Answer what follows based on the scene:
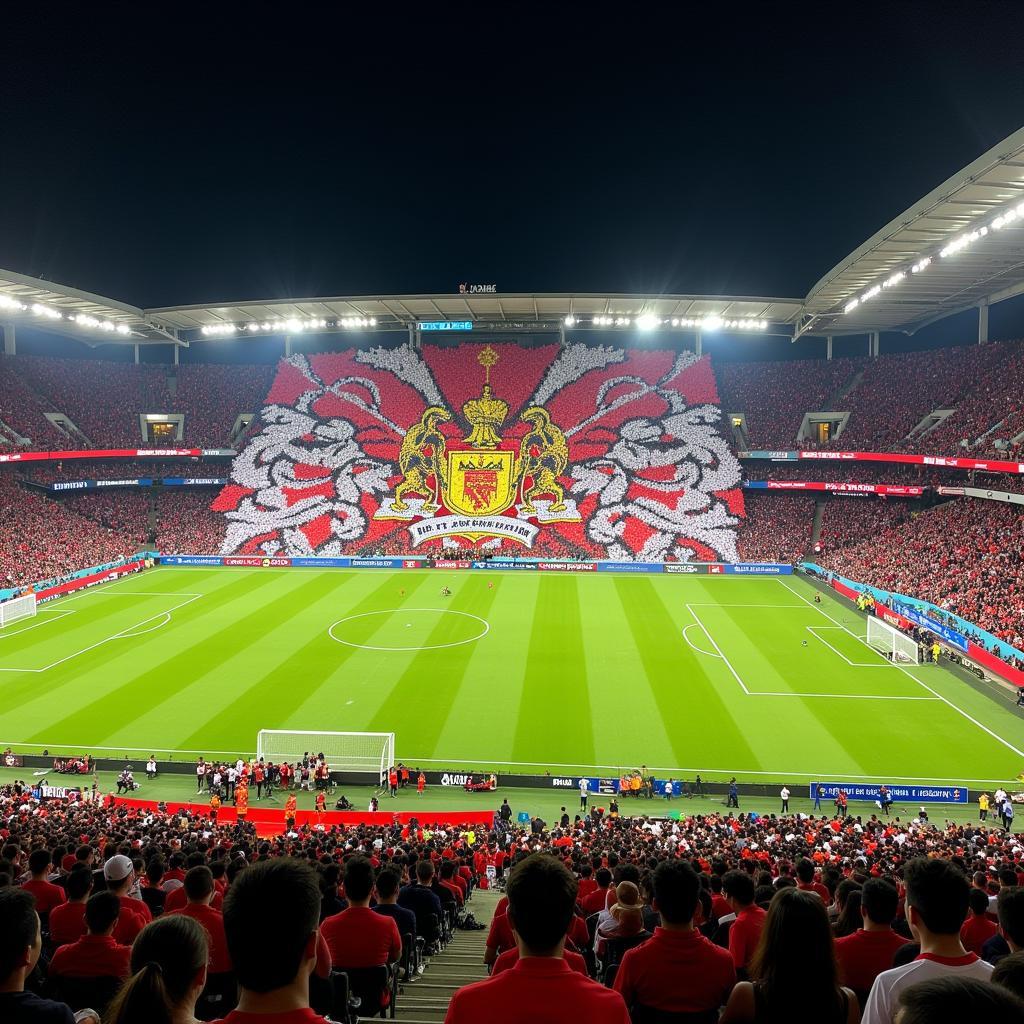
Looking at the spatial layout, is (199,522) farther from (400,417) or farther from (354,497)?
(400,417)

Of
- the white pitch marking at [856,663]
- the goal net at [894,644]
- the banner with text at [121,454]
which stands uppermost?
the banner with text at [121,454]

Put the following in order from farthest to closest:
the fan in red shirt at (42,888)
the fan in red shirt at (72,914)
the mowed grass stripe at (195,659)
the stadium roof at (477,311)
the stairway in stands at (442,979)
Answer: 1. the stadium roof at (477,311)
2. the mowed grass stripe at (195,659)
3. the fan in red shirt at (42,888)
4. the stairway in stands at (442,979)
5. the fan in red shirt at (72,914)

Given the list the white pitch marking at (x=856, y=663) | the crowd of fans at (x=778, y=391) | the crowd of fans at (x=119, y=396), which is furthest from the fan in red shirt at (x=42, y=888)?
the crowd of fans at (x=778, y=391)

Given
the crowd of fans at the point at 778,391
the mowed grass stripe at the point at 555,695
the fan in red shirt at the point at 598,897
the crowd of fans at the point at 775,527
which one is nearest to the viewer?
the fan in red shirt at the point at 598,897

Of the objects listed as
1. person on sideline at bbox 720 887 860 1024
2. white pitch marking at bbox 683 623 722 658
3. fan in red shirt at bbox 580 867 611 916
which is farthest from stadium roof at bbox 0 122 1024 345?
person on sideline at bbox 720 887 860 1024

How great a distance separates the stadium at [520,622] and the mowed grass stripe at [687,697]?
8.9 inches

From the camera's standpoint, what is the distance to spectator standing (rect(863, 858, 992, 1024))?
355 centimetres

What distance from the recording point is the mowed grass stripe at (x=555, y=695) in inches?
1035

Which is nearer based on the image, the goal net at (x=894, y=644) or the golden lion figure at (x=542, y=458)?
the goal net at (x=894, y=644)

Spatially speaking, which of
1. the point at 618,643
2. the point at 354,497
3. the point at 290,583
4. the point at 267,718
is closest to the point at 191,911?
the point at 267,718

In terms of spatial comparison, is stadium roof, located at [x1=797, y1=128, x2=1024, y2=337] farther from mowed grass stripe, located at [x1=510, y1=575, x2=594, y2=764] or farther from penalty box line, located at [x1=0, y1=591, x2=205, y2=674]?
penalty box line, located at [x1=0, y1=591, x2=205, y2=674]

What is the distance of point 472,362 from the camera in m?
73.8

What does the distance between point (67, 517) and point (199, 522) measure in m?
9.70

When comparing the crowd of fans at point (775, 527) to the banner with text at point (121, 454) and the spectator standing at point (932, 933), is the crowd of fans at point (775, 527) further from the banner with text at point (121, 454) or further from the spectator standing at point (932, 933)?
the spectator standing at point (932, 933)
